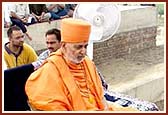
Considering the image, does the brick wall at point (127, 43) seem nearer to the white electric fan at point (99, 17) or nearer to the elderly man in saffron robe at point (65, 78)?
the white electric fan at point (99, 17)

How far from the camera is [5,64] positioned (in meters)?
3.80

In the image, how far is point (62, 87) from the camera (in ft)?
11.7

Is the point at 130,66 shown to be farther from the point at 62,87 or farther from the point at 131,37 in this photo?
the point at 62,87

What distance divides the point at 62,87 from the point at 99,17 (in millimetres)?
663

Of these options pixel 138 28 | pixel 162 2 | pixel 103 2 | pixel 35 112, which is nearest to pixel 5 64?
pixel 35 112

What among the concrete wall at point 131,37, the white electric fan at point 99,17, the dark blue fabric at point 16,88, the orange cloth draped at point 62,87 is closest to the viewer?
the orange cloth draped at point 62,87

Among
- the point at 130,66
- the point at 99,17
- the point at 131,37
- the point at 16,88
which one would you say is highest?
the point at 99,17

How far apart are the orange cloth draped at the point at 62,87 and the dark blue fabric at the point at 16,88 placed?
10cm

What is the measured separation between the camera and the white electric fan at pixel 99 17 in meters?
3.87

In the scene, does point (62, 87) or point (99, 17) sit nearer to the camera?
point (62, 87)

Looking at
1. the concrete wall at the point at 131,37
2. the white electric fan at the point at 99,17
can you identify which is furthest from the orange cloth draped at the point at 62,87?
the concrete wall at the point at 131,37

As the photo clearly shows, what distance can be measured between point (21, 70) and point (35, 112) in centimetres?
30

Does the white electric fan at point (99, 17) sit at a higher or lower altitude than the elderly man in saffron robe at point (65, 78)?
higher

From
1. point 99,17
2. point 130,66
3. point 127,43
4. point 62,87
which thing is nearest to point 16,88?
point 62,87
